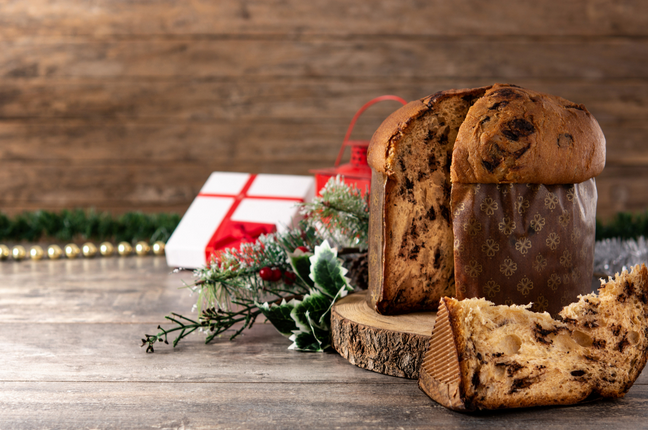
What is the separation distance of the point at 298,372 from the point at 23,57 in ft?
7.66

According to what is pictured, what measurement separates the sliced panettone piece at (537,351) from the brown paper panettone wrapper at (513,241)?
0.08 meters

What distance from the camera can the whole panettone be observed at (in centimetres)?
86

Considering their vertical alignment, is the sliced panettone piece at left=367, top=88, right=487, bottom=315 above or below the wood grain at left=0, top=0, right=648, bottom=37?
below

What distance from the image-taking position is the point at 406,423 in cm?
75

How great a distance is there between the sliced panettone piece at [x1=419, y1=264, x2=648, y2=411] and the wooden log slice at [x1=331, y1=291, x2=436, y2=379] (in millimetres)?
58

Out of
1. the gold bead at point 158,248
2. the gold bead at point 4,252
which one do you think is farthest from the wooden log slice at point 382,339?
the gold bead at point 4,252

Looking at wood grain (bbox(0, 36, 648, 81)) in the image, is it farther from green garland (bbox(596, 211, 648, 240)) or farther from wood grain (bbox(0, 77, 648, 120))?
green garland (bbox(596, 211, 648, 240))

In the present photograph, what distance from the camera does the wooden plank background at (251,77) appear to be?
2.46 meters

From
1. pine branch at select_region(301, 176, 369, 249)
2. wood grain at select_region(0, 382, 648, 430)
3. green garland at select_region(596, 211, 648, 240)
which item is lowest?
wood grain at select_region(0, 382, 648, 430)

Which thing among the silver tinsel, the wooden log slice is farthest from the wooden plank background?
the wooden log slice

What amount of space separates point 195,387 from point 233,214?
92cm

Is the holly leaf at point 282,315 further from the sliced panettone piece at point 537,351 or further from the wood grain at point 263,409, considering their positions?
the sliced panettone piece at point 537,351

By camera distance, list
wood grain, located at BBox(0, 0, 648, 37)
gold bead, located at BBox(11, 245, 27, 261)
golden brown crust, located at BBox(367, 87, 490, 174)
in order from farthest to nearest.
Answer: wood grain, located at BBox(0, 0, 648, 37) → gold bead, located at BBox(11, 245, 27, 261) → golden brown crust, located at BBox(367, 87, 490, 174)

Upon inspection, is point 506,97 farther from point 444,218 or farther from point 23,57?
point 23,57
